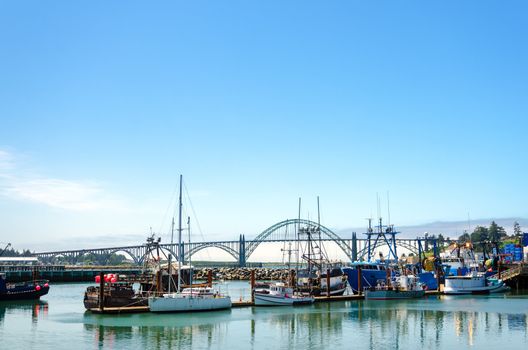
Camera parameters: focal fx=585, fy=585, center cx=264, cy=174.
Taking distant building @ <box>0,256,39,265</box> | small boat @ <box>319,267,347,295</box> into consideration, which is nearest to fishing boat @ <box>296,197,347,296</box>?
small boat @ <box>319,267,347,295</box>

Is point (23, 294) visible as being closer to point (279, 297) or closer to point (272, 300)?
point (272, 300)

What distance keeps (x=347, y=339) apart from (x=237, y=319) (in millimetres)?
14101

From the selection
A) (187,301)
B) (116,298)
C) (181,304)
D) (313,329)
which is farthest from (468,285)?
(116,298)

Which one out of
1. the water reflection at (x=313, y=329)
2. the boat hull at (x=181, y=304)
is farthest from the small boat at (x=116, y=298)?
the water reflection at (x=313, y=329)

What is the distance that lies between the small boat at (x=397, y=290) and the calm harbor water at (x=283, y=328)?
7156 millimetres

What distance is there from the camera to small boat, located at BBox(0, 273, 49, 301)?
80500 millimetres

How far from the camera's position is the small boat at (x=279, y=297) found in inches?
2613

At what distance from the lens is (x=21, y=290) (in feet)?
270

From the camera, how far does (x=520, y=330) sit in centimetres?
4928

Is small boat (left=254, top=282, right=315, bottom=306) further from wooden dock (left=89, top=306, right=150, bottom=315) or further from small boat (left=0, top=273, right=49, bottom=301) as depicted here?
small boat (left=0, top=273, right=49, bottom=301)

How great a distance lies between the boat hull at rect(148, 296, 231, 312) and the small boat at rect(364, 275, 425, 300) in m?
24.8

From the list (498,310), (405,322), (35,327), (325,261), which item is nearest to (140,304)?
(35,327)

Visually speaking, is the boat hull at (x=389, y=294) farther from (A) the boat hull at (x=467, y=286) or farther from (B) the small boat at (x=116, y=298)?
(B) the small boat at (x=116, y=298)

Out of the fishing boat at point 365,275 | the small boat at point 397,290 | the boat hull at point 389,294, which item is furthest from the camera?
the fishing boat at point 365,275
